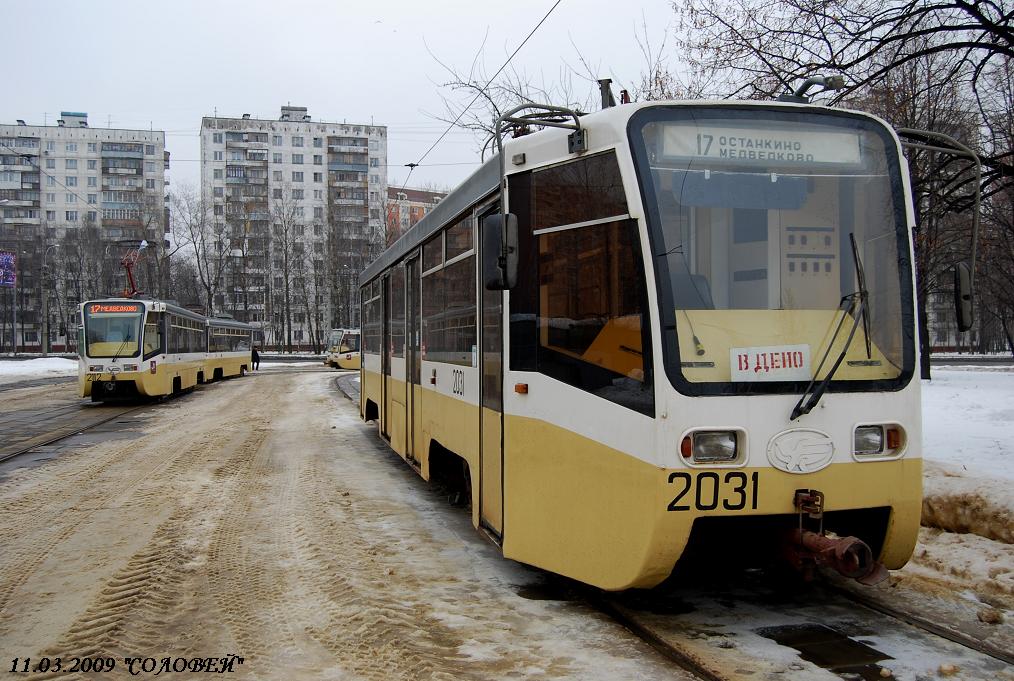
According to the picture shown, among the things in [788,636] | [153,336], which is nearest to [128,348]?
[153,336]

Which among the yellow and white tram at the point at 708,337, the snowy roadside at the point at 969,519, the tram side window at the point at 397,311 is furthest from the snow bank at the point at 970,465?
the tram side window at the point at 397,311

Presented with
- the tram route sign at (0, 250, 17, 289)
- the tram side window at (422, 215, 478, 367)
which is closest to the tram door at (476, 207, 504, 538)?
the tram side window at (422, 215, 478, 367)

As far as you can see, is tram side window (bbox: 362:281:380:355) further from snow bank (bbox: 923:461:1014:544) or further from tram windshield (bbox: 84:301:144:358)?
tram windshield (bbox: 84:301:144:358)

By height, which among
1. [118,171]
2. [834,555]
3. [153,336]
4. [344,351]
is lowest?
[834,555]

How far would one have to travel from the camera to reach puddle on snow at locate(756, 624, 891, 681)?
3.72 metres

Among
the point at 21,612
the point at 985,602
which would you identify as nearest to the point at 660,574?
the point at 985,602

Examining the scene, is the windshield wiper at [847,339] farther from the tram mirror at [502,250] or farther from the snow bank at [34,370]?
the snow bank at [34,370]

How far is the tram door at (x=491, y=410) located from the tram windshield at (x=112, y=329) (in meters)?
17.5

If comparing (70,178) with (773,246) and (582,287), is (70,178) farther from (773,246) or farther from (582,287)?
(773,246)

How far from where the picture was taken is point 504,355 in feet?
16.8

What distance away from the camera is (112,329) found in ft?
66.2

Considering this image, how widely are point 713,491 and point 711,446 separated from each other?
0.23 meters

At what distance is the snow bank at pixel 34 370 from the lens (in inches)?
1307

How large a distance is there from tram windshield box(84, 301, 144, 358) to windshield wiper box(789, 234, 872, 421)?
19.8 metres
